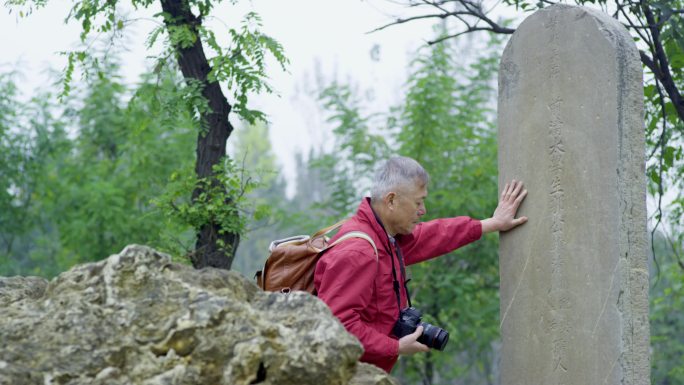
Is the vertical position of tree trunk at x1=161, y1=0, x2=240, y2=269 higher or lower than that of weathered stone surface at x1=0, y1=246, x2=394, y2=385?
higher

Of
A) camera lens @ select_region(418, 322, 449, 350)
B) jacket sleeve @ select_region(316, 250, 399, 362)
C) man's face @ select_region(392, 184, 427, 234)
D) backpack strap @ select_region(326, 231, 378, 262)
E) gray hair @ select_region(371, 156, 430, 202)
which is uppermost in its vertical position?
gray hair @ select_region(371, 156, 430, 202)

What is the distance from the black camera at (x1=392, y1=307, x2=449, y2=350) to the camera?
4113mm

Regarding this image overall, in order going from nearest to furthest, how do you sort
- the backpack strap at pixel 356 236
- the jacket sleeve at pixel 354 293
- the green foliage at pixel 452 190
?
the jacket sleeve at pixel 354 293 < the backpack strap at pixel 356 236 < the green foliage at pixel 452 190

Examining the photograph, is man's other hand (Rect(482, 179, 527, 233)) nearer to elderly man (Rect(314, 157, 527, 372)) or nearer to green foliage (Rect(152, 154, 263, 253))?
elderly man (Rect(314, 157, 527, 372))

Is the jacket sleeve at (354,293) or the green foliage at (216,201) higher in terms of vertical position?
the green foliage at (216,201)

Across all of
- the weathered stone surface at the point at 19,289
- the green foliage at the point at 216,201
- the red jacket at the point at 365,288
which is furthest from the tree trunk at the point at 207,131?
the weathered stone surface at the point at 19,289

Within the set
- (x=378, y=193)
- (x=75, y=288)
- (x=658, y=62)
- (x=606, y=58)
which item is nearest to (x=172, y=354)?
(x=75, y=288)

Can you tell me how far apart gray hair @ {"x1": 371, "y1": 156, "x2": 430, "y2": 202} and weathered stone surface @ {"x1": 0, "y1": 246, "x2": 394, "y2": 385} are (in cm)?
135

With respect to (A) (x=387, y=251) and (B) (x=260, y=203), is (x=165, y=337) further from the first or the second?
(B) (x=260, y=203)

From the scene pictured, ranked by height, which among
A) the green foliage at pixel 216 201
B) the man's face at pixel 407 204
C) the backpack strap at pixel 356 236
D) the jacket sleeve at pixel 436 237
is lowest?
the jacket sleeve at pixel 436 237

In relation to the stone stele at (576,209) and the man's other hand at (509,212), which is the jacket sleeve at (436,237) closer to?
the man's other hand at (509,212)

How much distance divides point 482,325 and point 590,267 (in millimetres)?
9365

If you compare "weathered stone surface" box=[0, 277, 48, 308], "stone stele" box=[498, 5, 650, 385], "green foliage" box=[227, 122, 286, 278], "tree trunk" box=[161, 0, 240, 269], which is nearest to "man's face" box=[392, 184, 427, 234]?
"stone stele" box=[498, 5, 650, 385]

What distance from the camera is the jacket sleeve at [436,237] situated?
4590 millimetres
